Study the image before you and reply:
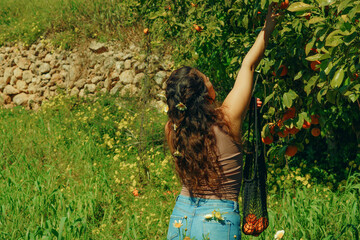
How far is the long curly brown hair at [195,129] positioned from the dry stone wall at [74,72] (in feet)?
15.4

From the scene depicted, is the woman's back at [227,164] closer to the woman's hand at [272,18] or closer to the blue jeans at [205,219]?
the blue jeans at [205,219]

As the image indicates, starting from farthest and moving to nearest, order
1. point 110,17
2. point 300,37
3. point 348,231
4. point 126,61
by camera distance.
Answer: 1. point 110,17
2. point 126,61
3. point 348,231
4. point 300,37

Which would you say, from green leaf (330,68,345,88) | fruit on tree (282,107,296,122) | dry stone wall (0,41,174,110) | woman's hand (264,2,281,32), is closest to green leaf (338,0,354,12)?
green leaf (330,68,345,88)

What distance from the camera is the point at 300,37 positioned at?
2.04 meters

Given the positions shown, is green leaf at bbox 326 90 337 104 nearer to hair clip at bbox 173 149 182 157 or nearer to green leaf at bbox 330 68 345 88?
green leaf at bbox 330 68 345 88

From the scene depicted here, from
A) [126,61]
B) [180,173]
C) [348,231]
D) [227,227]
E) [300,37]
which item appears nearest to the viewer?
[227,227]

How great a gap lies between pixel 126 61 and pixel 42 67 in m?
2.20

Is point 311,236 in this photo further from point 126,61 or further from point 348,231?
point 126,61

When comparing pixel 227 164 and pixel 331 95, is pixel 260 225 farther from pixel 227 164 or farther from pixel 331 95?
pixel 331 95

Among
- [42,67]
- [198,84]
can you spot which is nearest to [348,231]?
[198,84]

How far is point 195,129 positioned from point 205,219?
0.41 meters

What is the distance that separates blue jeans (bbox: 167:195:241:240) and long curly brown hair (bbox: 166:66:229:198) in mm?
56

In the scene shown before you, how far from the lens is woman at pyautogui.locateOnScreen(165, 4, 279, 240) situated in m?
1.63

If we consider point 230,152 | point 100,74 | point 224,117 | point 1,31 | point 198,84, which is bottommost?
point 100,74
